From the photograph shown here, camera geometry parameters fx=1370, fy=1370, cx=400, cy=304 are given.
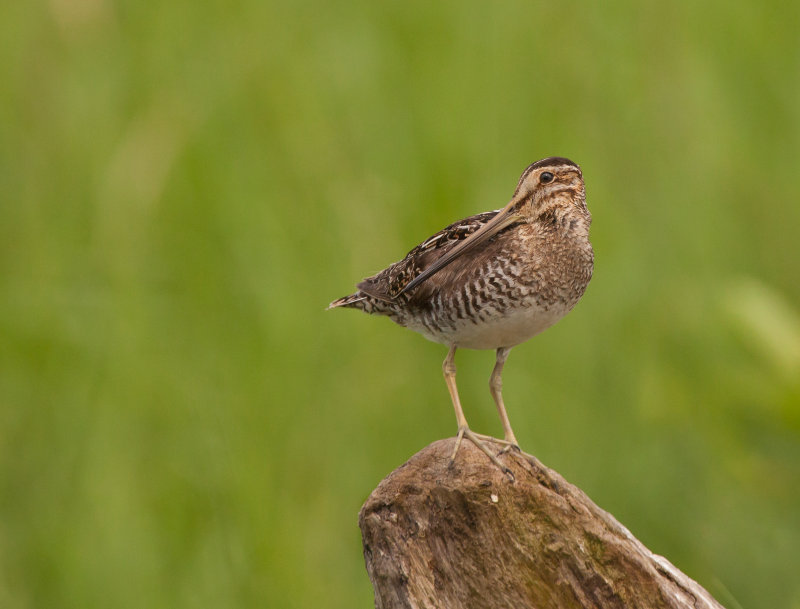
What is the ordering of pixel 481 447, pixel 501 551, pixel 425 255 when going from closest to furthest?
pixel 501 551
pixel 481 447
pixel 425 255

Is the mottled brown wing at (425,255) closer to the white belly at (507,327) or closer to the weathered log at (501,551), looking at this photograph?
the white belly at (507,327)

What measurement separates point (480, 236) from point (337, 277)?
82.3 inches

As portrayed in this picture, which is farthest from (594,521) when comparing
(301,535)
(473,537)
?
(301,535)

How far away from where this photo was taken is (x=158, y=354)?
6.15 m

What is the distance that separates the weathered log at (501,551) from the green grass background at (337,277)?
6.69 ft

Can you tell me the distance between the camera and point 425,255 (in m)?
4.71

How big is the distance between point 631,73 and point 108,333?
2971mm

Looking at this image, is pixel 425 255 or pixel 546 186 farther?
pixel 425 255

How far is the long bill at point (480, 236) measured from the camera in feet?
14.7

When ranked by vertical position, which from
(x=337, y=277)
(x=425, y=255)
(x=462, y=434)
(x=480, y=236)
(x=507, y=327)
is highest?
(x=337, y=277)

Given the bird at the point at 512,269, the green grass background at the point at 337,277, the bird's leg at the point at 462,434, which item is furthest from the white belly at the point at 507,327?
the green grass background at the point at 337,277

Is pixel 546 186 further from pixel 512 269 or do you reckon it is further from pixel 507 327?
pixel 507 327

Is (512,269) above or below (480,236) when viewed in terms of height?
below

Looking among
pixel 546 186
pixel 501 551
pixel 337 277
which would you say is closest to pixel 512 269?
pixel 546 186
